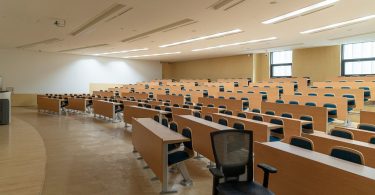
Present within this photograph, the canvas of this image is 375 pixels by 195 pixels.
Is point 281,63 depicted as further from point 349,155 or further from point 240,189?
point 240,189

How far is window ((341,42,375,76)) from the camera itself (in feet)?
45.6

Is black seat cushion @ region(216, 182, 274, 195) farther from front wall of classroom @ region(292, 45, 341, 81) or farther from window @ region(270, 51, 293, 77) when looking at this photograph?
window @ region(270, 51, 293, 77)

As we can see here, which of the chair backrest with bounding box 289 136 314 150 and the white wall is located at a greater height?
the white wall

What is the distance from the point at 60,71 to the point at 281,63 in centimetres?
1533

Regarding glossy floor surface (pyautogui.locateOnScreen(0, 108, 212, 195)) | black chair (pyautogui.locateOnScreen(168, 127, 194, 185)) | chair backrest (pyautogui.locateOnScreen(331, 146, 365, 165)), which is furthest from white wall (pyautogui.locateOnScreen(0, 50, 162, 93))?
chair backrest (pyautogui.locateOnScreen(331, 146, 365, 165))

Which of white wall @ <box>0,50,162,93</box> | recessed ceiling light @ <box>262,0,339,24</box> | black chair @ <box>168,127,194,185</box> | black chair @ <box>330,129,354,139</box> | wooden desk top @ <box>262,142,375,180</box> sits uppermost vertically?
recessed ceiling light @ <box>262,0,339,24</box>

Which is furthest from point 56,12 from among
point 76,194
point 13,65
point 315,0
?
point 13,65

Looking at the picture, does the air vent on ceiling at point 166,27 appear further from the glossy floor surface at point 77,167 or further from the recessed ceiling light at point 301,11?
the glossy floor surface at point 77,167

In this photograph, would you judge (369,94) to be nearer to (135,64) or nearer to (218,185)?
(218,185)

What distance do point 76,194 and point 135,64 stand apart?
2026cm

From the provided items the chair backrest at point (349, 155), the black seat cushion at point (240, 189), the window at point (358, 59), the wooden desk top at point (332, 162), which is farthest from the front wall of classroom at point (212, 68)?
the black seat cushion at point (240, 189)

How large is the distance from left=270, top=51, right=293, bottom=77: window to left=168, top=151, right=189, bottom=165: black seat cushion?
595 inches

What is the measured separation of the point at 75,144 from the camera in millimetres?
6848

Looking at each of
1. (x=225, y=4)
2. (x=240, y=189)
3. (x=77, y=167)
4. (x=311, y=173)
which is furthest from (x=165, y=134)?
(x=225, y=4)
